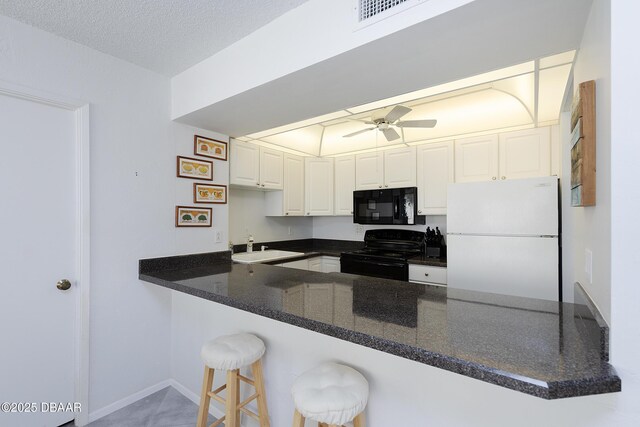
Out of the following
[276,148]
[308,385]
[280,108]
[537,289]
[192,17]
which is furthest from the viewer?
[276,148]

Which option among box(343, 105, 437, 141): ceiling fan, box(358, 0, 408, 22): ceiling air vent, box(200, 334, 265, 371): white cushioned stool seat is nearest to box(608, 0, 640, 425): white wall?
box(358, 0, 408, 22): ceiling air vent

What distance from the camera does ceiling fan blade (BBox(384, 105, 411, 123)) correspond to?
2305 mm

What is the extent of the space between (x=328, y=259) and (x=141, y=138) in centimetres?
245

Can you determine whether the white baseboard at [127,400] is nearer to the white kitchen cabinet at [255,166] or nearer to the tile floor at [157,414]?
the tile floor at [157,414]

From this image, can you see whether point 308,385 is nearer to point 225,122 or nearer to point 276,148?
point 225,122

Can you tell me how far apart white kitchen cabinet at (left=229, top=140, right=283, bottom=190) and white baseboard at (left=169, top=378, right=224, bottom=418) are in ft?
5.81

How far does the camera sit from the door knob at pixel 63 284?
1794 mm

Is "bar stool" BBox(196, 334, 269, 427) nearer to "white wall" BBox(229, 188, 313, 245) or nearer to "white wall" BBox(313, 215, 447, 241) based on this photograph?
"white wall" BBox(229, 188, 313, 245)

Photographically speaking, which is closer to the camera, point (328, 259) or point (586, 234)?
point (586, 234)

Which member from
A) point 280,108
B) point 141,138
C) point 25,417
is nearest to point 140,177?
point 141,138

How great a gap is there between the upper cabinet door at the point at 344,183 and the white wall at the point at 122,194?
202 cm

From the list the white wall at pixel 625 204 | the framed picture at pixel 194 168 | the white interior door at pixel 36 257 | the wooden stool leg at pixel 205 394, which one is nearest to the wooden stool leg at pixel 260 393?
the wooden stool leg at pixel 205 394

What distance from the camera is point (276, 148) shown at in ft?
12.0

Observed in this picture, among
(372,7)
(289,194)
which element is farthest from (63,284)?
(289,194)
